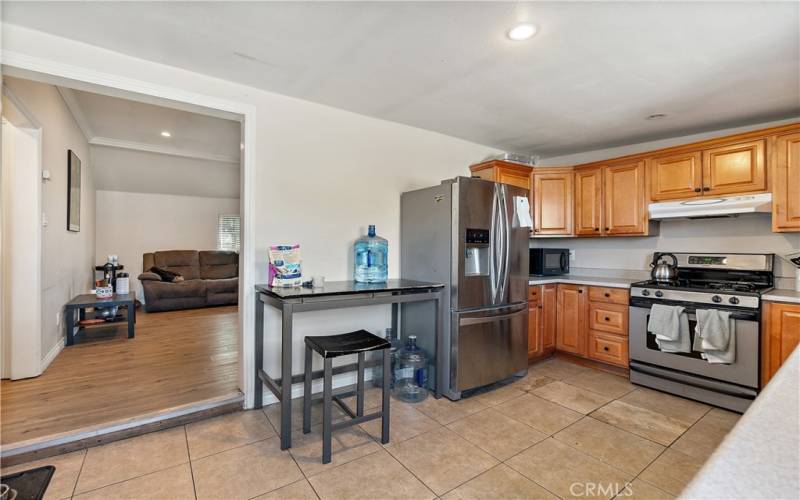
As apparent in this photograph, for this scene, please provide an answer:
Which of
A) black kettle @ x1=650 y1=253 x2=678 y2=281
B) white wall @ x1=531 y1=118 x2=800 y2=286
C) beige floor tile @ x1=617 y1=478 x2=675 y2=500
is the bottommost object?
beige floor tile @ x1=617 y1=478 x2=675 y2=500

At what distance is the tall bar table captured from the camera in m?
2.14

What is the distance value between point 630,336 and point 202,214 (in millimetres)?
7352

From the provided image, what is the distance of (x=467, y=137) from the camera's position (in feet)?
12.4

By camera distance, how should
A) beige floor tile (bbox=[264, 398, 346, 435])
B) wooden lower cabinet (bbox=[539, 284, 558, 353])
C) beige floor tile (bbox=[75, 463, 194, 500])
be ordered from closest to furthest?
beige floor tile (bbox=[75, 463, 194, 500])
beige floor tile (bbox=[264, 398, 346, 435])
wooden lower cabinet (bbox=[539, 284, 558, 353])

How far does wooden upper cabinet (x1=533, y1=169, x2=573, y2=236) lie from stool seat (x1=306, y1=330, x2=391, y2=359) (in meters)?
2.63

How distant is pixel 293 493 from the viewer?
178 centimetres

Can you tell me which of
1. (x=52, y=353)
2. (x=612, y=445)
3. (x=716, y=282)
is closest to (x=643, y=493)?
(x=612, y=445)

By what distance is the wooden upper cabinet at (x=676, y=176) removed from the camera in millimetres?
3207

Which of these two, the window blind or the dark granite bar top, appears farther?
the window blind

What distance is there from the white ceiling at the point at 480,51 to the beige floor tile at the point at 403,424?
2369mm

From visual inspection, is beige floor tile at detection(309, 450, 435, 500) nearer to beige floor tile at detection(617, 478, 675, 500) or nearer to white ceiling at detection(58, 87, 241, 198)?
beige floor tile at detection(617, 478, 675, 500)

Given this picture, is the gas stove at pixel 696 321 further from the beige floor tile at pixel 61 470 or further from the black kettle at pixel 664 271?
the beige floor tile at pixel 61 470

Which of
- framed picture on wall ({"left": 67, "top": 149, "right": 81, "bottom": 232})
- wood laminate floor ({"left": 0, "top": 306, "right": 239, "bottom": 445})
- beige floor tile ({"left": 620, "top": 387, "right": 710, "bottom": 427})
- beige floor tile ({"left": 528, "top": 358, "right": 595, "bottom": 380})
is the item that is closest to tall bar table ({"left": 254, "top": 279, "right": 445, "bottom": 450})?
wood laminate floor ({"left": 0, "top": 306, "right": 239, "bottom": 445})

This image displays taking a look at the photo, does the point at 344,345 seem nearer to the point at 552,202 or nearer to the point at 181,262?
the point at 552,202
